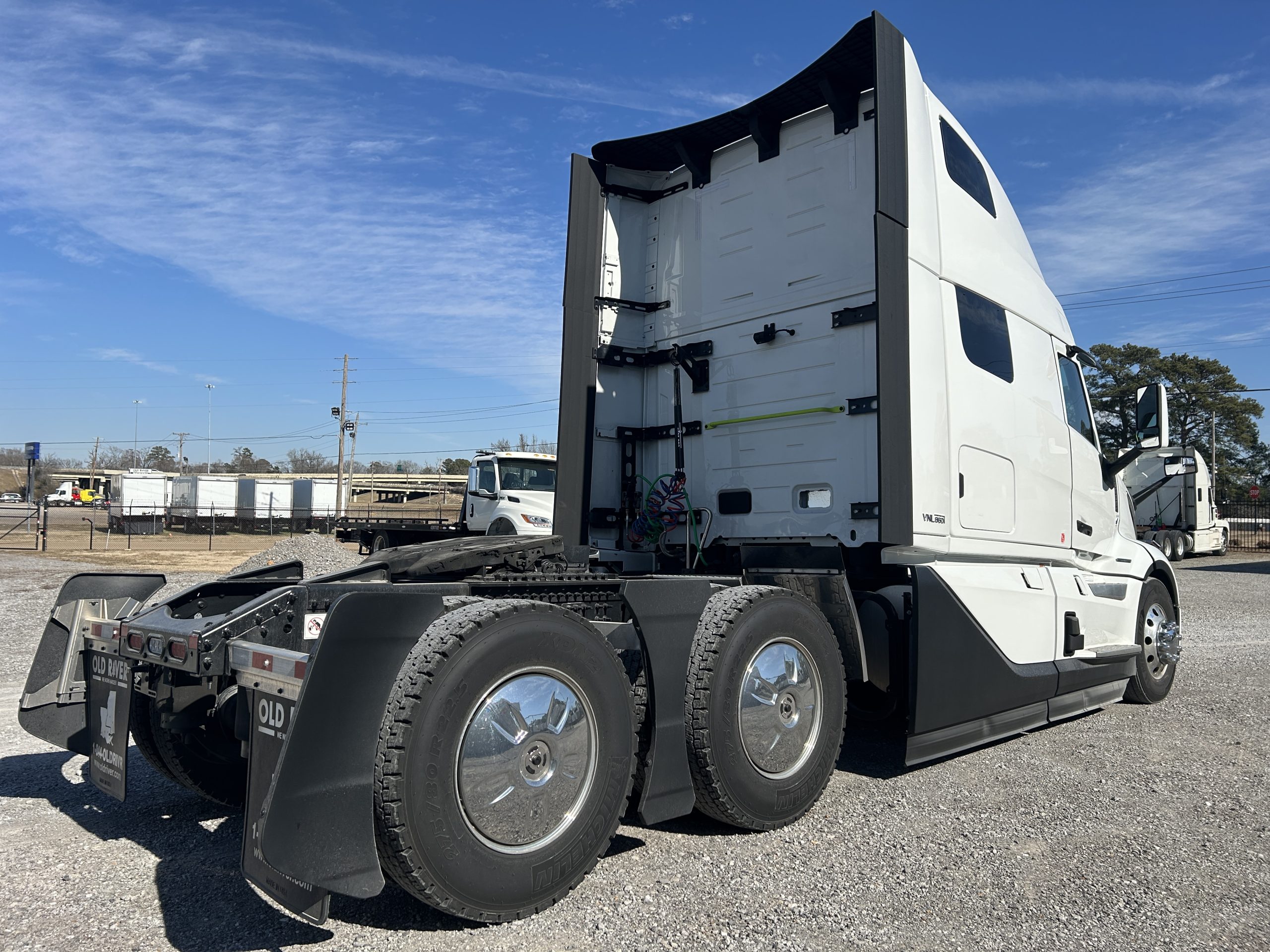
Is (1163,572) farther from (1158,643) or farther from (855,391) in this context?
(855,391)

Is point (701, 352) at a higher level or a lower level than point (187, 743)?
higher

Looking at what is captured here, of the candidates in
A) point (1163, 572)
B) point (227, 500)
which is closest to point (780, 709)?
point (1163, 572)

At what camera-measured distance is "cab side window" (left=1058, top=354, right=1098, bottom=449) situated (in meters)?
6.34

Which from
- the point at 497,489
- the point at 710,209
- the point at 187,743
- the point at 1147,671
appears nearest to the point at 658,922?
the point at 187,743

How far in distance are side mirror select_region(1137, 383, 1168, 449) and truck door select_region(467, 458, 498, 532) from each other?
1150cm

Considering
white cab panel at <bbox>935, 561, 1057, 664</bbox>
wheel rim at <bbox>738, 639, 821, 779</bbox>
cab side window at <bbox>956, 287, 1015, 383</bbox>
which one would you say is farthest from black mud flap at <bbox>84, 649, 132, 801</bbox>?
cab side window at <bbox>956, 287, 1015, 383</bbox>

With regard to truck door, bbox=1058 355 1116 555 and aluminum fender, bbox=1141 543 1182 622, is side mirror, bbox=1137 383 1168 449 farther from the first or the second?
aluminum fender, bbox=1141 543 1182 622

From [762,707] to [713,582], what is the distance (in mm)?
607

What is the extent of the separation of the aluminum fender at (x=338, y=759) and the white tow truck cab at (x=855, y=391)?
2198mm

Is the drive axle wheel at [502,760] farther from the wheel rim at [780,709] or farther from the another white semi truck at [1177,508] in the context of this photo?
the another white semi truck at [1177,508]

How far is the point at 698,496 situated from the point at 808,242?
1.65 meters

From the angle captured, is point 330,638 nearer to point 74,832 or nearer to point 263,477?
point 74,832

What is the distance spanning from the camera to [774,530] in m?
5.14

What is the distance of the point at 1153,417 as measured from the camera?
6.71 m
